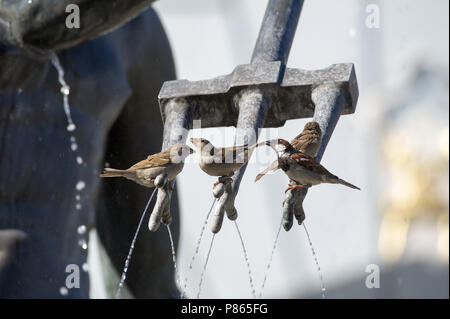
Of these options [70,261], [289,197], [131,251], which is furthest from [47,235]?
[289,197]

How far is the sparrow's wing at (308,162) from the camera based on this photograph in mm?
3582

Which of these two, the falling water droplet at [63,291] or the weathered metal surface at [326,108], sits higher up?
the weathered metal surface at [326,108]

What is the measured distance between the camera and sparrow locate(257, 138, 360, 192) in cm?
358

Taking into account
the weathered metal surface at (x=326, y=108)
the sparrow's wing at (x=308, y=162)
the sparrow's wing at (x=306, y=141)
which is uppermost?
the weathered metal surface at (x=326, y=108)

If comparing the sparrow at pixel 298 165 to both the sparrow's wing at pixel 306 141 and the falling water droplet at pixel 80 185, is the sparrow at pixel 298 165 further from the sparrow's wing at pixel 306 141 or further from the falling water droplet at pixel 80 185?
the falling water droplet at pixel 80 185

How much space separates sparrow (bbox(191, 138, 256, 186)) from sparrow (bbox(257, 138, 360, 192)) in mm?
56

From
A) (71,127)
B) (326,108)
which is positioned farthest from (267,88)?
(71,127)

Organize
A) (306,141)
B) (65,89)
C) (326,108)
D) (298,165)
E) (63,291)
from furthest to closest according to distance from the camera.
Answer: (65,89), (63,291), (326,108), (306,141), (298,165)

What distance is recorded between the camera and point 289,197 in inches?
144

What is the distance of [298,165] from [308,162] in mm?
29

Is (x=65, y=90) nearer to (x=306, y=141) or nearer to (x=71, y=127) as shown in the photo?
(x=71, y=127)

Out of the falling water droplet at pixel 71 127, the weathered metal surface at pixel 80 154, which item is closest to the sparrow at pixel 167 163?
the weathered metal surface at pixel 80 154

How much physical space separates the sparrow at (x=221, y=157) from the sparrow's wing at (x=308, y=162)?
0.39 feet

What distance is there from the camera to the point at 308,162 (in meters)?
3.59
